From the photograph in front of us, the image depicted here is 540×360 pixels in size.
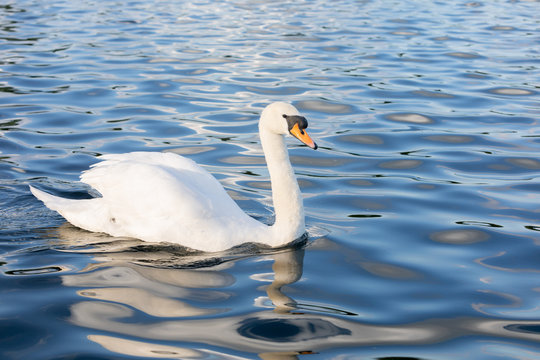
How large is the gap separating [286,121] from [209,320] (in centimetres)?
214

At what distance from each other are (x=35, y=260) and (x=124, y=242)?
2.65ft

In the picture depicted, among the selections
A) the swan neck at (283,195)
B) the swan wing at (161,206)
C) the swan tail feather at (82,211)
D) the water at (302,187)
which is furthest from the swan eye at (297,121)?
the swan tail feather at (82,211)

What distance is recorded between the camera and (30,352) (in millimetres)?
4645

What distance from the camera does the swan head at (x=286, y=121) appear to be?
6.59 m

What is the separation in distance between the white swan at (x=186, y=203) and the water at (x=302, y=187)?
157 mm

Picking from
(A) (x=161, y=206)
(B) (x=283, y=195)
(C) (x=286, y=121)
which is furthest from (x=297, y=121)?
(A) (x=161, y=206)

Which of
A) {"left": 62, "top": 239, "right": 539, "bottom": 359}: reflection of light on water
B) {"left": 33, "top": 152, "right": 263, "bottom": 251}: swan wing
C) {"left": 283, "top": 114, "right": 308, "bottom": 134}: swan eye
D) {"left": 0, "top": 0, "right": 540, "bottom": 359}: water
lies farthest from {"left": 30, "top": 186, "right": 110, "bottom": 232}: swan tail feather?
{"left": 283, "top": 114, "right": 308, "bottom": 134}: swan eye

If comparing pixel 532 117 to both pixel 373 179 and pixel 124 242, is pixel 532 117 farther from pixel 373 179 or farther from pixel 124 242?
pixel 124 242

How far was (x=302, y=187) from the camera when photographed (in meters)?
8.58

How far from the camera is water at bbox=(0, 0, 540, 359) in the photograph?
501cm

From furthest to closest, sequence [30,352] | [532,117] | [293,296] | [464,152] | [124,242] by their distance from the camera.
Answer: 1. [532,117]
2. [464,152]
3. [124,242]
4. [293,296]
5. [30,352]

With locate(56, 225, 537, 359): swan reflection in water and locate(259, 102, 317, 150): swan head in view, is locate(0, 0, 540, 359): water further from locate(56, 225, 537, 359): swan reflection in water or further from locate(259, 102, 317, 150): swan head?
locate(259, 102, 317, 150): swan head

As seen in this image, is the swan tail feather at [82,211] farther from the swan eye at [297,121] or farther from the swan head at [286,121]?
the swan eye at [297,121]

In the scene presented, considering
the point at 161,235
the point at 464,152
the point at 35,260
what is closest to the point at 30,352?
the point at 35,260
